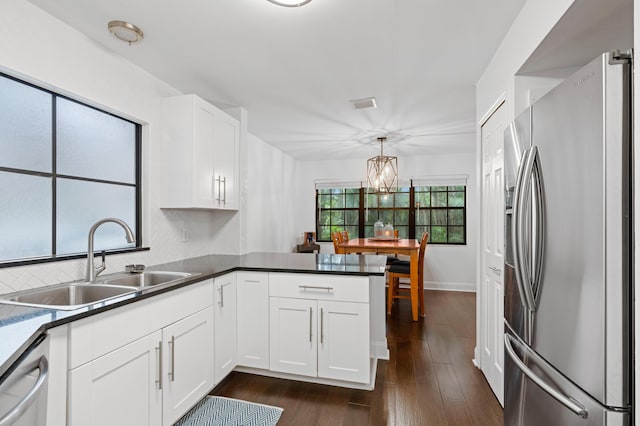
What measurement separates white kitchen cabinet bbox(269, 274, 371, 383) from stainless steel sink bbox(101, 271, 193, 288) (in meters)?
0.65

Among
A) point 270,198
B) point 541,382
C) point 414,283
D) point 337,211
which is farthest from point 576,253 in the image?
point 337,211

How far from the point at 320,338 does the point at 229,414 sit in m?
0.72


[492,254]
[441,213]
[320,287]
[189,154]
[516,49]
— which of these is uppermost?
[516,49]

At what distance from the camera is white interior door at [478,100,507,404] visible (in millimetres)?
2154

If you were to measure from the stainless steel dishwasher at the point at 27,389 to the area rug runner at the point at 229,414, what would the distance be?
42.0 inches

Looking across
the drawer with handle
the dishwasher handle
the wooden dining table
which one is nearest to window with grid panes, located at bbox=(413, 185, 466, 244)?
the wooden dining table

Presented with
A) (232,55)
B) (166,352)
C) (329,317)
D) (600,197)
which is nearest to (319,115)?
(232,55)

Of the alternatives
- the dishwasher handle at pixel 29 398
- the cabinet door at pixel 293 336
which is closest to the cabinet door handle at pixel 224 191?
the cabinet door at pixel 293 336

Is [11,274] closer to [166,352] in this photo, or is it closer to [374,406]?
[166,352]

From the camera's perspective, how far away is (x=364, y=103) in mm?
3193

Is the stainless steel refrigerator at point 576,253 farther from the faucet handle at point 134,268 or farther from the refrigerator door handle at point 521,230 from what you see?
the faucet handle at point 134,268

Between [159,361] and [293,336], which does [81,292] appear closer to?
[159,361]

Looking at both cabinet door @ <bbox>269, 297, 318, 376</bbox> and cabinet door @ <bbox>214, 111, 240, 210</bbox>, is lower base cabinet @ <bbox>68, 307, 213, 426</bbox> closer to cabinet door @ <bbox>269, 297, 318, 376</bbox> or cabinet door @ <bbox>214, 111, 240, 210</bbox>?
cabinet door @ <bbox>269, 297, 318, 376</bbox>

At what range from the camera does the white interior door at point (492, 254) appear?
215 cm
